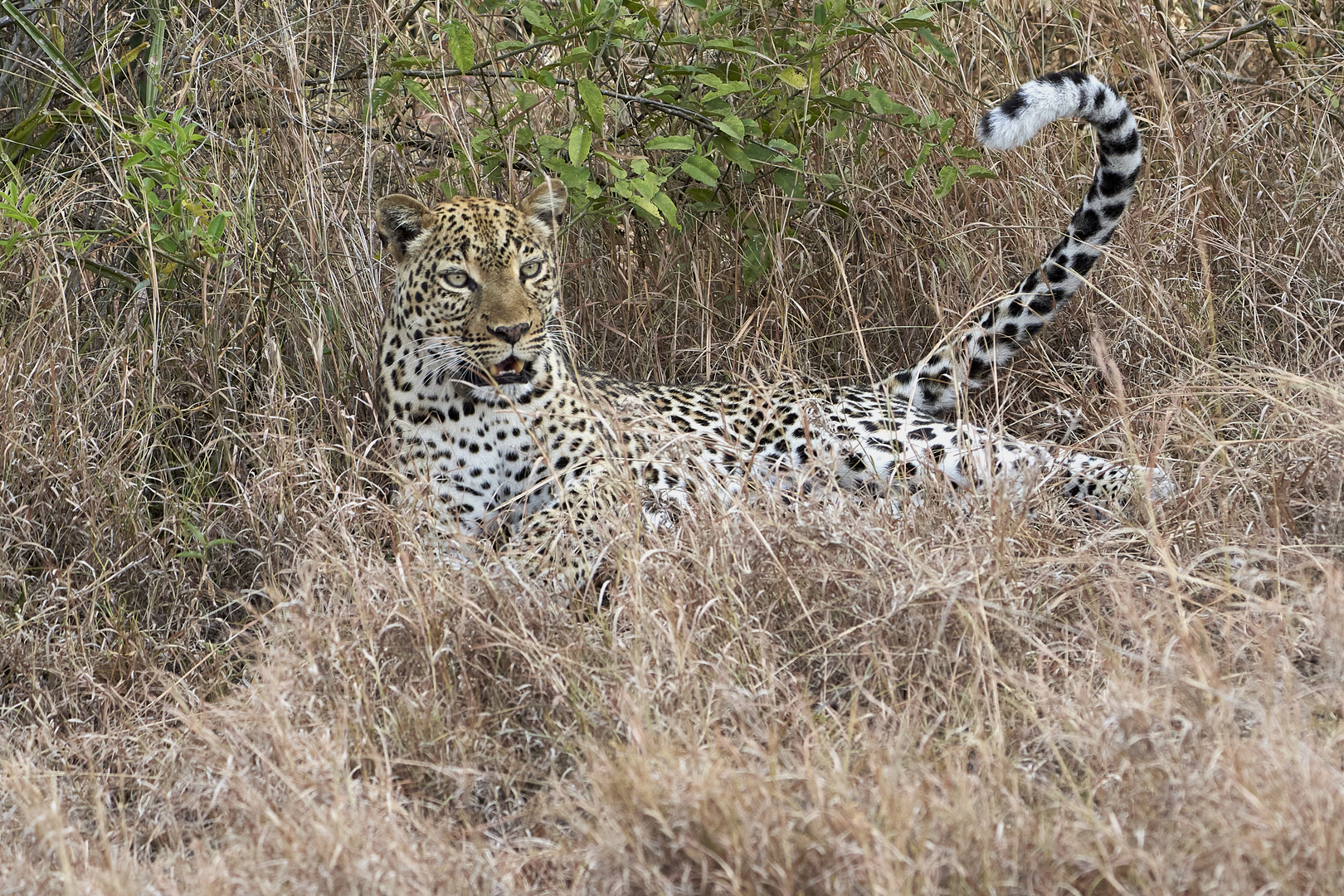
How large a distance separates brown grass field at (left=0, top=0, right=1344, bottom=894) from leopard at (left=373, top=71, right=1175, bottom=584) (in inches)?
9.1

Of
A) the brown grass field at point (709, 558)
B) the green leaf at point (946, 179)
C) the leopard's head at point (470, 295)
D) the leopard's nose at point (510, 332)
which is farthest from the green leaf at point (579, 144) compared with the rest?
the green leaf at point (946, 179)

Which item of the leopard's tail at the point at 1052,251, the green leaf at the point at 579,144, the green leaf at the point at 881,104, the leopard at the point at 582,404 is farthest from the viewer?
the green leaf at the point at 881,104

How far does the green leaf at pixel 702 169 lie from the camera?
178 inches

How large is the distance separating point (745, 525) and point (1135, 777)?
4.12ft

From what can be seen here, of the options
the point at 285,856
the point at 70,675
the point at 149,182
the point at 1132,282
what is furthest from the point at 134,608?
the point at 1132,282

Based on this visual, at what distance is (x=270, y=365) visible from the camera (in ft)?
15.3

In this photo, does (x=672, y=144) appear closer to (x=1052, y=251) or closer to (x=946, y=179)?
(x=946, y=179)

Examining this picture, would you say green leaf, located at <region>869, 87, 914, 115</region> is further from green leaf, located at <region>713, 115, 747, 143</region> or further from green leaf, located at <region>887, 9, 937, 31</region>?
green leaf, located at <region>713, 115, 747, 143</region>

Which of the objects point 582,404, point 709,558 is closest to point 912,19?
point 582,404

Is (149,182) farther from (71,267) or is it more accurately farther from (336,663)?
(336,663)

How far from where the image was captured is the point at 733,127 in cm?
455

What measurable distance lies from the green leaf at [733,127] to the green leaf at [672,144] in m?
0.13

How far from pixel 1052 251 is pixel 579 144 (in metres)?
1.61

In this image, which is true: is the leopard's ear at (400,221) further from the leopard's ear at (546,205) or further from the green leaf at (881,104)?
the green leaf at (881,104)
